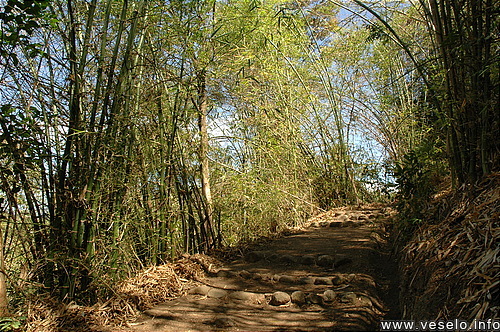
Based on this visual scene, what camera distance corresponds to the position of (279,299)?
7.09ft

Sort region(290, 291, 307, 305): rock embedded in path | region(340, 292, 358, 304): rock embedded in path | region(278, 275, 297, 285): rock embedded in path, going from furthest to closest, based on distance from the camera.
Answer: region(278, 275, 297, 285): rock embedded in path < region(290, 291, 307, 305): rock embedded in path < region(340, 292, 358, 304): rock embedded in path

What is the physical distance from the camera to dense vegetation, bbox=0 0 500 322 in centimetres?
194

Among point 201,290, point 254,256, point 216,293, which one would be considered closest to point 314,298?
point 216,293

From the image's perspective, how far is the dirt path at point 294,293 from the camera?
75.9 inches

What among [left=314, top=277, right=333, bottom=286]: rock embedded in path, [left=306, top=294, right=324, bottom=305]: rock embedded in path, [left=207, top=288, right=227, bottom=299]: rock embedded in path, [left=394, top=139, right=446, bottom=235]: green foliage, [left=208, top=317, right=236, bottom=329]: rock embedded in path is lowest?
[left=208, top=317, right=236, bottom=329]: rock embedded in path

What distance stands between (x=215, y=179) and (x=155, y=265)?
4.13 feet

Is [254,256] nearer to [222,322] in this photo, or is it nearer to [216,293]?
[216,293]

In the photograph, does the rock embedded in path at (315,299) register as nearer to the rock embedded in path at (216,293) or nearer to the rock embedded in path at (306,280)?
the rock embedded in path at (306,280)

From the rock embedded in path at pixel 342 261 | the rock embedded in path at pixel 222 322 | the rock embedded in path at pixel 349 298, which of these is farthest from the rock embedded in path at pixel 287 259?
the rock embedded in path at pixel 222 322

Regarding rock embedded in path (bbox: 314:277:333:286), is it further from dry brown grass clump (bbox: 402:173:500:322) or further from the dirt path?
dry brown grass clump (bbox: 402:173:500:322)

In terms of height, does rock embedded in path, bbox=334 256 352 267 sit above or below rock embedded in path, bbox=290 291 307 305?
above

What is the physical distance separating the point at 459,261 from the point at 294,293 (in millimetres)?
909

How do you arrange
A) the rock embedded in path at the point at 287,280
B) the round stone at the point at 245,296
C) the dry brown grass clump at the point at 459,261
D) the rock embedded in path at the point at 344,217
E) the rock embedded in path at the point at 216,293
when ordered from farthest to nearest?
1. the rock embedded in path at the point at 344,217
2. the rock embedded in path at the point at 287,280
3. the rock embedded in path at the point at 216,293
4. the round stone at the point at 245,296
5. the dry brown grass clump at the point at 459,261

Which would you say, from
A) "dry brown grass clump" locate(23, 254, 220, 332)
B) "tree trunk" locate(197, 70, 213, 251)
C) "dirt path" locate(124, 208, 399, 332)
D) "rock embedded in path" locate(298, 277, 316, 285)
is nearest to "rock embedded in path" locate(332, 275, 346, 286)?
"dirt path" locate(124, 208, 399, 332)
